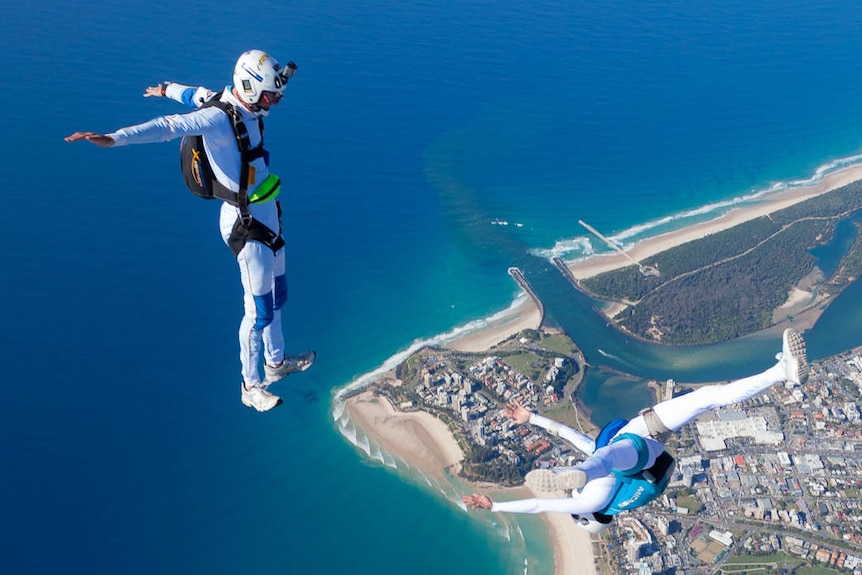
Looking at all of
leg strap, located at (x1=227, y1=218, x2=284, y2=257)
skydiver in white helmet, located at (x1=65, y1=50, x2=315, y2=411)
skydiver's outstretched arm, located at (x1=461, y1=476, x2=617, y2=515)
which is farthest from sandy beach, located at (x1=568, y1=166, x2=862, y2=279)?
leg strap, located at (x1=227, y1=218, x2=284, y2=257)

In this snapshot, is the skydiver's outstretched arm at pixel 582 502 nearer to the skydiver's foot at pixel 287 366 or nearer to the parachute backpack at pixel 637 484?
the parachute backpack at pixel 637 484

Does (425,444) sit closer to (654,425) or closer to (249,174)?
(654,425)

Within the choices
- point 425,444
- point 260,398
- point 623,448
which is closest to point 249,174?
point 260,398

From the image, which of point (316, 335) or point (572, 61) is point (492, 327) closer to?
point (316, 335)

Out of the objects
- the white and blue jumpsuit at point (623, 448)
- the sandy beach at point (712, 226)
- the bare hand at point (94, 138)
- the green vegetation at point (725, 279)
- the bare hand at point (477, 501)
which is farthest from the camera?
the sandy beach at point (712, 226)

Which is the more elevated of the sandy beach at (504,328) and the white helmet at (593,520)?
the sandy beach at (504,328)

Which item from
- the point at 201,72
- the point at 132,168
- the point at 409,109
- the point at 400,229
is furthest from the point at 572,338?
the point at 201,72

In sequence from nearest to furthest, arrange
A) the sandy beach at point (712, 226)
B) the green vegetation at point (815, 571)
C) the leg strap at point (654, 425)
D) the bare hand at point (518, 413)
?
the bare hand at point (518, 413) → the leg strap at point (654, 425) → the green vegetation at point (815, 571) → the sandy beach at point (712, 226)

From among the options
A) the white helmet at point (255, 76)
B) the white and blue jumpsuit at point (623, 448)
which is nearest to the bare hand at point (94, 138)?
the white helmet at point (255, 76)

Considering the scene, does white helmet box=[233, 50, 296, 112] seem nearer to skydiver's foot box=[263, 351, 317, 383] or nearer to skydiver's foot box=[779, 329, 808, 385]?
skydiver's foot box=[263, 351, 317, 383]
